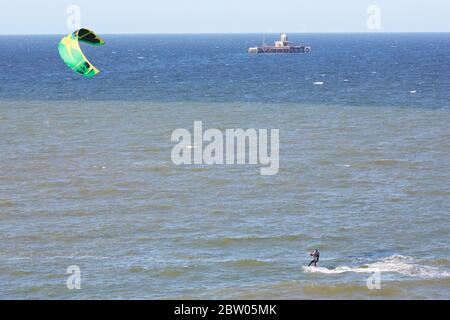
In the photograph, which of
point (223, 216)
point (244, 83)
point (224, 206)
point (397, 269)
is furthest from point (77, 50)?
point (244, 83)

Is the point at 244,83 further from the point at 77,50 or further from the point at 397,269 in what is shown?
the point at 77,50

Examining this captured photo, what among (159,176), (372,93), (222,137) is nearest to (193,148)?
(222,137)

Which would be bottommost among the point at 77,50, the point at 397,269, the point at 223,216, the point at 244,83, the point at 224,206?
the point at 397,269

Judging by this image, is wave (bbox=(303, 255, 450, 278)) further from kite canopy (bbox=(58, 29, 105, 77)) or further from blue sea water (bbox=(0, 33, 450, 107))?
blue sea water (bbox=(0, 33, 450, 107))

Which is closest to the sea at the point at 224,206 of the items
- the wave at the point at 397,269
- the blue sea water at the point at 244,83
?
the wave at the point at 397,269

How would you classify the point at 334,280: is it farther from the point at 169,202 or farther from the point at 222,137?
the point at 222,137

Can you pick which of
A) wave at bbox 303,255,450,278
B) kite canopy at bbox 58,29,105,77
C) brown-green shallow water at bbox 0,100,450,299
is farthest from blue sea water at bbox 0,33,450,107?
kite canopy at bbox 58,29,105,77
